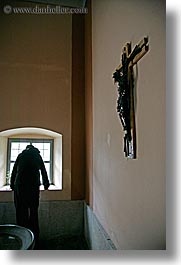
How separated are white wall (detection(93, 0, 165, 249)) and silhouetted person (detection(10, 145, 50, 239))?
1.18 feet

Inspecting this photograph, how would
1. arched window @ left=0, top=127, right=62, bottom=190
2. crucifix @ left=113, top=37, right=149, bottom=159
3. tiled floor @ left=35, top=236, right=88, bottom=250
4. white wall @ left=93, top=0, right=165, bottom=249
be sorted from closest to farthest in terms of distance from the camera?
white wall @ left=93, top=0, right=165, bottom=249, crucifix @ left=113, top=37, right=149, bottom=159, tiled floor @ left=35, top=236, right=88, bottom=250, arched window @ left=0, top=127, right=62, bottom=190

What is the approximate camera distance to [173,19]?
0.55m

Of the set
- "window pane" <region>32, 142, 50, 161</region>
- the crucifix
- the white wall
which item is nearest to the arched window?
"window pane" <region>32, 142, 50, 161</region>

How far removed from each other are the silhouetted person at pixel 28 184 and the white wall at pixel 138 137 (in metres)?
0.36

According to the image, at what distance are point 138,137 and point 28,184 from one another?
3.26 feet

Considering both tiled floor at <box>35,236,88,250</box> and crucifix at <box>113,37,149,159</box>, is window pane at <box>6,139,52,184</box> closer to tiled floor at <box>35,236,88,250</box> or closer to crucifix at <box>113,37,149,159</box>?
tiled floor at <box>35,236,88,250</box>

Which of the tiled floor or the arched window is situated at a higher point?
the arched window

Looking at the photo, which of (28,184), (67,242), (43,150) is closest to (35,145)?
(43,150)

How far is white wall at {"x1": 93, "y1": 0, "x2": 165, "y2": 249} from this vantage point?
26.8 inches

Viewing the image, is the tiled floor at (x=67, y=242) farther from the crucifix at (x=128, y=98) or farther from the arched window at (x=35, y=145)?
the crucifix at (x=128, y=98)

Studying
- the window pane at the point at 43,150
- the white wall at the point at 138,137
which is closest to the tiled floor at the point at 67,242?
the white wall at the point at 138,137

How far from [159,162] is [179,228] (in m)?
0.19

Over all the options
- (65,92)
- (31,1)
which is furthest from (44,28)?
(65,92)

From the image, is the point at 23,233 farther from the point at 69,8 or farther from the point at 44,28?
the point at 69,8
